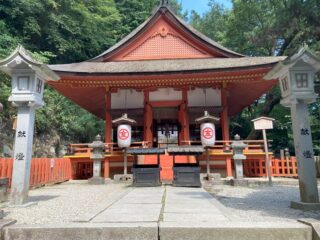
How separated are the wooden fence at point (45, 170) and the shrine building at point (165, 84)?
862 millimetres

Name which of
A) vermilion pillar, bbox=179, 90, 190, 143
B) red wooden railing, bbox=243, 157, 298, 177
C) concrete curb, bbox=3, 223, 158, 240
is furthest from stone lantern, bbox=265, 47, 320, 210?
red wooden railing, bbox=243, 157, 298, 177

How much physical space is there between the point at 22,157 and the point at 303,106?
6.28 meters

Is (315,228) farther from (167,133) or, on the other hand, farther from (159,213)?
(167,133)

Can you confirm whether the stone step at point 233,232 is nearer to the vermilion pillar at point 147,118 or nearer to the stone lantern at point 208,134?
the stone lantern at point 208,134

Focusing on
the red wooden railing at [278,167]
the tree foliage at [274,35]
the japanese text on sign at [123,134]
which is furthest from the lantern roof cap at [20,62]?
the tree foliage at [274,35]

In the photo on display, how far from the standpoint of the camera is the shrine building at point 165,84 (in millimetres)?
12547

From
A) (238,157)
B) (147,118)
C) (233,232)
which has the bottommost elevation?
(233,232)

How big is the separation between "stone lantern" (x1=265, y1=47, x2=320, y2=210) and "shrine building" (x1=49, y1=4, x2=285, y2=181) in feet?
19.4

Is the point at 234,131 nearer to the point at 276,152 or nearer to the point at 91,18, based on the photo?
the point at 276,152

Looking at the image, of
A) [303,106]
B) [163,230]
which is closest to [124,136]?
[303,106]

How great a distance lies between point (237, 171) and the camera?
1119 cm

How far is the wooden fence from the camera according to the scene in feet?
27.8

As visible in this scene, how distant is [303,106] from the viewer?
604cm

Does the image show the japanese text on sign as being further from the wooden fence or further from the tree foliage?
the tree foliage
